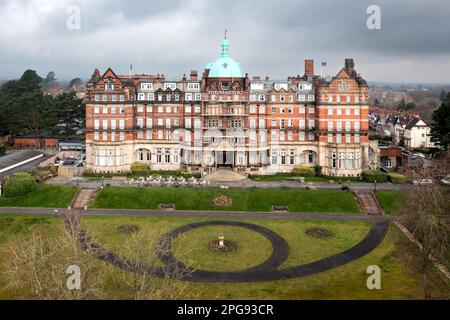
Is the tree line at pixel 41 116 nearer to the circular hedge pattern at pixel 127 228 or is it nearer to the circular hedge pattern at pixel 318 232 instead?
the circular hedge pattern at pixel 127 228

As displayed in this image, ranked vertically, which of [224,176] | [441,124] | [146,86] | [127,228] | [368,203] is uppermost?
[146,86]

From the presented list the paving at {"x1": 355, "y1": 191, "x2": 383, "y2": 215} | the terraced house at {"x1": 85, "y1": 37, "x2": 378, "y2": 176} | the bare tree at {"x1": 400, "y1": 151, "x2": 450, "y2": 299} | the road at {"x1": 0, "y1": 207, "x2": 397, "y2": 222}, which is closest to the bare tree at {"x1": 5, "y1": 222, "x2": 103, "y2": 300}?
the bare tree at {"x1": 400, "y1": 151, "x2": 450, "y2": 299}

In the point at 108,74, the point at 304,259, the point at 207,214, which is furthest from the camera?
the point at 108,74

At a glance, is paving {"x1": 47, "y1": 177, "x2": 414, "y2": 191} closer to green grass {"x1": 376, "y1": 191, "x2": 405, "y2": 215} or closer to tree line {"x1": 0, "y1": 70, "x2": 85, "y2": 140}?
green grass {"x1": 376, "y1": 191, "x2": 405, "y2": 215}

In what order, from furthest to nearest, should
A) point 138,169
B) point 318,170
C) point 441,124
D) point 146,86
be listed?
point 441,124
point 146,86
point 138,169
point 318,170

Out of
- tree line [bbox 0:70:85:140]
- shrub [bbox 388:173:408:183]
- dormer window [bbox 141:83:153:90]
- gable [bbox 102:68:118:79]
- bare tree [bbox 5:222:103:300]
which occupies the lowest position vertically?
bare tree [bbox 5:222:103:300]

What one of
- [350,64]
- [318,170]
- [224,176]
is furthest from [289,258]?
[350,64]

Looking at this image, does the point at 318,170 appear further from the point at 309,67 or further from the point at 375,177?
the point at 309,67
